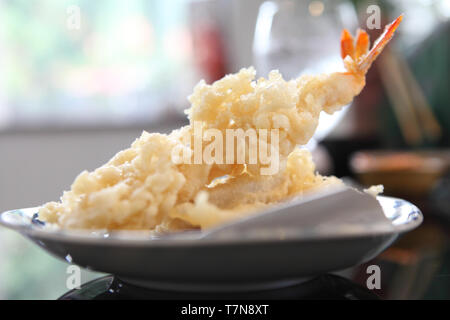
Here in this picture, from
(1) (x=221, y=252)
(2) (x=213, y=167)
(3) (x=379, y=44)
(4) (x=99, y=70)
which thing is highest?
(4) (x=99, y=70)

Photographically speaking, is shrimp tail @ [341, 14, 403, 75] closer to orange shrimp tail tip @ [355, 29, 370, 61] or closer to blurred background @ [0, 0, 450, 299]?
orange shrimp tail tip @ [355, 29, 370, 61]

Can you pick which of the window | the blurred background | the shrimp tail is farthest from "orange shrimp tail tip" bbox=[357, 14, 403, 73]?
the window

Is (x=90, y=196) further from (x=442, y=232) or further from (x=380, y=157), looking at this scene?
(x=380, y=157)

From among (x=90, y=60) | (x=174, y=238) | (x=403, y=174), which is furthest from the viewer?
(x=90, y=60)

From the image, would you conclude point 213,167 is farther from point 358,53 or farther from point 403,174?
point 403,174

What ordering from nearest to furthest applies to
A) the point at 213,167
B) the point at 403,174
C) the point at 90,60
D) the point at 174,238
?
the point at 174,238 < the point at 213,167 < the point at 403,174 < the point at 90,60

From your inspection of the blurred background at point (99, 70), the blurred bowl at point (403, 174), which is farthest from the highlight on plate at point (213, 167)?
the blurred background at point (99, 70)

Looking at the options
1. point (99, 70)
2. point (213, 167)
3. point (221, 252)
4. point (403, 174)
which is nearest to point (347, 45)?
point (213, 167)

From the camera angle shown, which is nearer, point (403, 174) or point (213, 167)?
point (213, 167)
